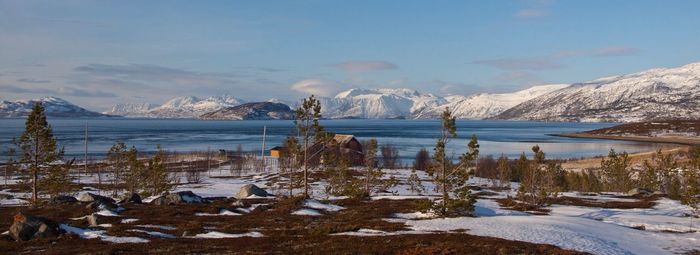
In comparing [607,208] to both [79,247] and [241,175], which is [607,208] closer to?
[79,247]

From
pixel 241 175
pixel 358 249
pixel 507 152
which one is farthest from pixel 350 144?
pixel 358 249

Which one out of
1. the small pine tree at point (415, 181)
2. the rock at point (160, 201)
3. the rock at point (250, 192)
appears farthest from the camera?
the small pine tree at point (415, 181)

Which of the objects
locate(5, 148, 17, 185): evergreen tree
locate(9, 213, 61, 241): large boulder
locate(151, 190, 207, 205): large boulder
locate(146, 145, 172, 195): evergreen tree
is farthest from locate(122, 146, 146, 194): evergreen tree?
locate(9, 213, 61, 241): large boulder

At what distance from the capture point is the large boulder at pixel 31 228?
26969 mm

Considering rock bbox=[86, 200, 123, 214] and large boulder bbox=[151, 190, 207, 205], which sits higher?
rock bbox=[86, 200, 123, 214]

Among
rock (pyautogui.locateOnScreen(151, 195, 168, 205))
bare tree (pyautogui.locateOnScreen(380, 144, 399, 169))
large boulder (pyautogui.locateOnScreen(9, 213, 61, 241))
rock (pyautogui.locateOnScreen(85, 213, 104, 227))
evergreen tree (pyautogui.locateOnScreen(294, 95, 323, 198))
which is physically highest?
evergreen tree (pyautogui.locateOnScreen(294, 95, 323, 198))

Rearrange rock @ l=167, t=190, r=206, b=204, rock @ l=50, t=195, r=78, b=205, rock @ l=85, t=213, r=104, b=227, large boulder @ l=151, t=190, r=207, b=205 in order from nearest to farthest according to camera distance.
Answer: rock @ l=85, t=213, r=104, b=227 → large boulder @ l=151, t=190, r=207, b=205 → rock @ l=167, t=190, r=206, b=204 → rock @ l=50, t=195, r=78, b=205

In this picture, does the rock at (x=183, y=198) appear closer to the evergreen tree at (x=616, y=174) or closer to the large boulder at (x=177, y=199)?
the large boulder at (x=177, y=199)

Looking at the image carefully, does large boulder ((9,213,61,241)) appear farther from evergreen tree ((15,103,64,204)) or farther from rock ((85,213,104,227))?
evergreen tree ((15,103,64,204))

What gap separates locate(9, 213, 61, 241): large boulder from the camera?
2697 cm

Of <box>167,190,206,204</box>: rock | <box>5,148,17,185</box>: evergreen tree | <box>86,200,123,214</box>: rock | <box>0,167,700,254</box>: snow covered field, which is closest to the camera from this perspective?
<box>0,167,700,254</box>: snow covered field

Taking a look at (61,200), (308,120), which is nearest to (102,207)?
(61,200)

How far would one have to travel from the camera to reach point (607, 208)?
46906mm

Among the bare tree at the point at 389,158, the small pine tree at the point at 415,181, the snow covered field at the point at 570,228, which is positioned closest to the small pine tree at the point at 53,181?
the snow covered field at the point at 570,228
